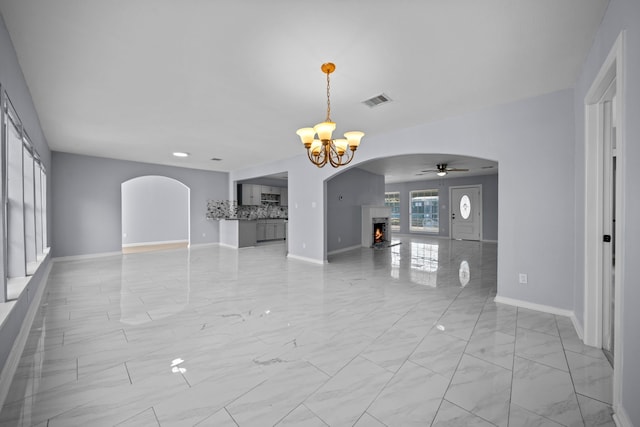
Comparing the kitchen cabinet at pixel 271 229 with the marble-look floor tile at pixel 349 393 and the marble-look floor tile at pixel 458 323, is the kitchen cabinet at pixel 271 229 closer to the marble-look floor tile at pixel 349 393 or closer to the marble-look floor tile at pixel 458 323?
the marble-look floor tile at pixel 458 323

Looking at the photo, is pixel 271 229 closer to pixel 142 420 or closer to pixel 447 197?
pixel 447 197

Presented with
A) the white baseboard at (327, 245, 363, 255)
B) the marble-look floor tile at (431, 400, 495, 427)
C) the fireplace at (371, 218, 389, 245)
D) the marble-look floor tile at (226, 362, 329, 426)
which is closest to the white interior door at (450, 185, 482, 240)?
the fireplace at (371, 218, 389, 245)

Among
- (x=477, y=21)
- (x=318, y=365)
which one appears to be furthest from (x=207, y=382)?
(x=477, y=21)

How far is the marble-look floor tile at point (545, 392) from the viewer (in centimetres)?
160

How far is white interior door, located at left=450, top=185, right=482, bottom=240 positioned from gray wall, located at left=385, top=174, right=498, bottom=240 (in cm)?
16

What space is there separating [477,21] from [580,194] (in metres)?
1.99

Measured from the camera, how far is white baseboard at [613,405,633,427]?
1.44 m

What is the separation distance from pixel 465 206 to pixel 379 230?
13.2 feet

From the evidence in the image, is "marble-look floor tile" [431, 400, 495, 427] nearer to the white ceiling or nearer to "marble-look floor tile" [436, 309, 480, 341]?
"marble-look floor tile" [436, 309, 480, 341]

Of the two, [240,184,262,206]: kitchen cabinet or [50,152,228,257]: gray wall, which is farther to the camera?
[240,184,262,206]: kitchen cabinet

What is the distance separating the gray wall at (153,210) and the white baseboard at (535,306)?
9.20 m

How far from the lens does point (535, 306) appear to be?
3.26m

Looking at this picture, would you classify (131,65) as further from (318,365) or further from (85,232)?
(85,232)

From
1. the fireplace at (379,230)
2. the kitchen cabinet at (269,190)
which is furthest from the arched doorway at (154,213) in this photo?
the fireplace at (379,230)
